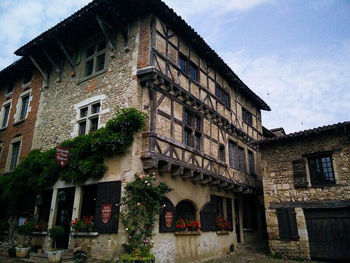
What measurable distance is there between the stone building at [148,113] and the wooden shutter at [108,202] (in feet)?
0.10

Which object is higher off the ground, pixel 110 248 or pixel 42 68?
A: pixel 42 68

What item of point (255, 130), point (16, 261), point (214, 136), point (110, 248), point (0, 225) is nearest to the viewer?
point (110, 248)

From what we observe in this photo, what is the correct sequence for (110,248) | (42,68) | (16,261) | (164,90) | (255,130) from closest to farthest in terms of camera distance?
(110,248) < (16,261) < (164,90) < (42,68) < (255,130)

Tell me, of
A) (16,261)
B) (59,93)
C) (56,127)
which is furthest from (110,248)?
(59,93)

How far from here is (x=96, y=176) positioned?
9406 millimetres

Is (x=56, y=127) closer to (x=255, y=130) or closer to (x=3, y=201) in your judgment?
(x=3, y=201)

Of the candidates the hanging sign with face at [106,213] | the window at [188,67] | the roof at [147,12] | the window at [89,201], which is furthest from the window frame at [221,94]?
the hanging sign with face at [106,213]

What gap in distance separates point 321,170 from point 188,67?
7.02 metres

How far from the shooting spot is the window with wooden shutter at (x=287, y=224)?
11484mm

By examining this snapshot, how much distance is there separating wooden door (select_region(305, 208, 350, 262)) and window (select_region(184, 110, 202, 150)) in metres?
5.46

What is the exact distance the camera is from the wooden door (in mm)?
10547

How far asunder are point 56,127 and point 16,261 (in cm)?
540

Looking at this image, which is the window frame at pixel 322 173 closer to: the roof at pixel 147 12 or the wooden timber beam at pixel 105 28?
the roof at pixel 147 12

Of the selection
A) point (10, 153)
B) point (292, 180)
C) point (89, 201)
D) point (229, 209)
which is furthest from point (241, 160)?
point (10, 153)
